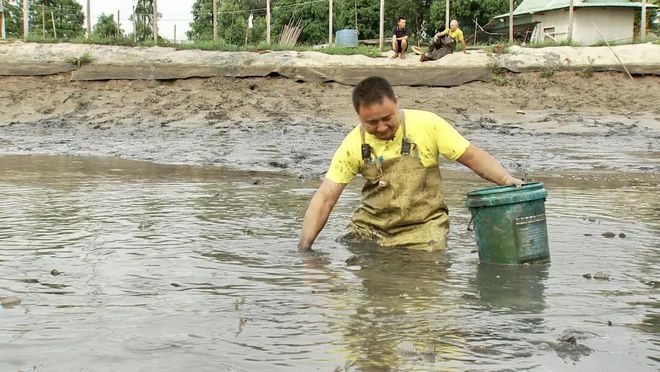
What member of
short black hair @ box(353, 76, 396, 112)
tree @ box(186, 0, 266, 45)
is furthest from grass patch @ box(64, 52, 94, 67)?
tree @ box(186, 0, 266, 45)

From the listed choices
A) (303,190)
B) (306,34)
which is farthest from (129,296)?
(306,34)

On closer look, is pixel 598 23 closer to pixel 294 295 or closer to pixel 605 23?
pixel 605 23

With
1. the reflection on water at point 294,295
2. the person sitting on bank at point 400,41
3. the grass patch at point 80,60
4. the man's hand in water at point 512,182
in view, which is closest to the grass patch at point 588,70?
the person sitting on bank at point 400,41

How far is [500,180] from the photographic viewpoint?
4.79 metres

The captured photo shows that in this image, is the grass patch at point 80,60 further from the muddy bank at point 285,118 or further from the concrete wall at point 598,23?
the concrete wall at point 598,23

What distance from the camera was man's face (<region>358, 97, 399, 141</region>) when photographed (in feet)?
15.1

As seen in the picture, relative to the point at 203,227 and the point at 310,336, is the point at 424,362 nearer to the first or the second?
the point at 310,336

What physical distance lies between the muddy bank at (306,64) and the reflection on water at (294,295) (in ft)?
35.3

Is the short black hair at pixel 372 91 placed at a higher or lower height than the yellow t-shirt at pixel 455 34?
lower

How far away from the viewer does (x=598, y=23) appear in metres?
33.3

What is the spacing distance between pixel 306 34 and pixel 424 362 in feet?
124

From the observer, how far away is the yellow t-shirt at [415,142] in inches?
192

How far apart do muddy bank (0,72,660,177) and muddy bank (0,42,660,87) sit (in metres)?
0.24

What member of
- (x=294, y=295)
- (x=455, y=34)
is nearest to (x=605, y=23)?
(x=455, y=34)
